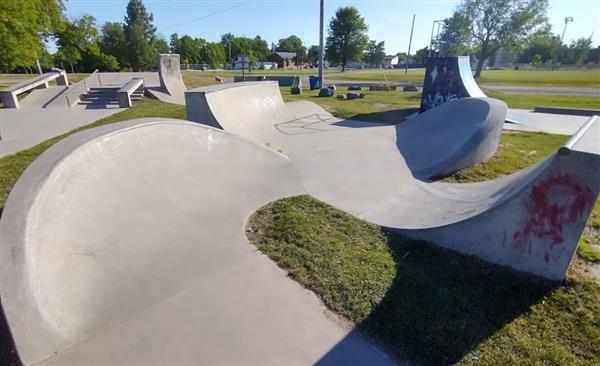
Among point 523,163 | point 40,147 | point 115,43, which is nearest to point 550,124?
point 523,163

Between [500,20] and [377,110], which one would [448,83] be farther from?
[500,20]

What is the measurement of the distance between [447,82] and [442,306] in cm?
1389

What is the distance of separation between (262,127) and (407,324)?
8907mm

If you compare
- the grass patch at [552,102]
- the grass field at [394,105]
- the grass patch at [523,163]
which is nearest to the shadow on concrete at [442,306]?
the grass patch at [523,163]

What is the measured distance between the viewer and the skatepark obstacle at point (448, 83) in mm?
14133

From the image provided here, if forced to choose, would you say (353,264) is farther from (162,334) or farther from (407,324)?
(162,334)

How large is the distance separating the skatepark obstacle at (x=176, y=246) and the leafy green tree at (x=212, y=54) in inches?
3101

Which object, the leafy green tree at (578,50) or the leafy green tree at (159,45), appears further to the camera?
the leafy green tree at (578,50)

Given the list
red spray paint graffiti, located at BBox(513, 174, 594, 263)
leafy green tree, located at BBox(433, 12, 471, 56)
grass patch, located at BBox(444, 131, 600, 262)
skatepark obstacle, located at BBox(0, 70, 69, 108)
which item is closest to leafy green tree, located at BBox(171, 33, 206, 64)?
leafy green tree, located at BBox(433, 12, 471, 56)

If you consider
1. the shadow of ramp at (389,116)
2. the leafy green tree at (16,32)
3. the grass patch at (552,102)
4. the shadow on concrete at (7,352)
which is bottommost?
the shadow on concrete at (7,352)

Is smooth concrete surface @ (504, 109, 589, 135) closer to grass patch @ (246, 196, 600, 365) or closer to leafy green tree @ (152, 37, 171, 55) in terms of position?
grass patch @ (246, 196, 600, 365)

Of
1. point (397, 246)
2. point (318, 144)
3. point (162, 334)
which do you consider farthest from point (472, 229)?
point (318, 144)

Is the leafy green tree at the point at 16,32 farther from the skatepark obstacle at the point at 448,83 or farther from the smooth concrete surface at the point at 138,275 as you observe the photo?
the skatepark obstacle at the point at 448,83

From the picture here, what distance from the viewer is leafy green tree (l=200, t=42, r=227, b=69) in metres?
74.9
